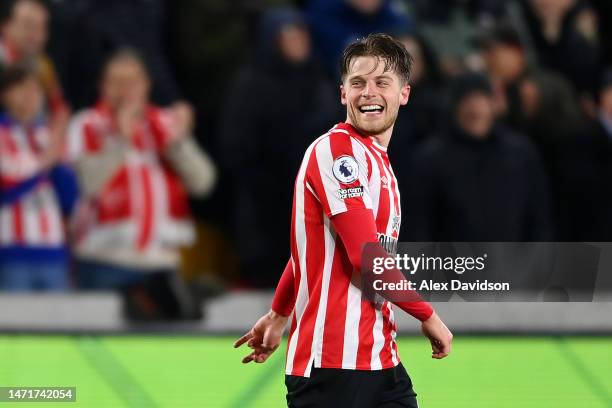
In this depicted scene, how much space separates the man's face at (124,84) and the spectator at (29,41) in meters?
0.27

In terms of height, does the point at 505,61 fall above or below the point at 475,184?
above

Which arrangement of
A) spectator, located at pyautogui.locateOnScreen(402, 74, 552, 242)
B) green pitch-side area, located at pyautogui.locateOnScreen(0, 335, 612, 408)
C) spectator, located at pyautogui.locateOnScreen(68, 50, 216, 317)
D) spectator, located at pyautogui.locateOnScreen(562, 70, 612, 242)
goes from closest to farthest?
green pitch-side area, located at pyautogui.locateOnScreen(0, 335, 612, 408) < spectator, located at pyautogui.locateOnScreen(402, 74, 552, 242) < spectator, located at pyautogui.locateOnScreen(68, 50, 216, 317) < spectator, located at pyautogui.locateOnScreen(562, 70, 612, 242)

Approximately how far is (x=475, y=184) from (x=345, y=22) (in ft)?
5.08

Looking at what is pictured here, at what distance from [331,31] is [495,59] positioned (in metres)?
1.03

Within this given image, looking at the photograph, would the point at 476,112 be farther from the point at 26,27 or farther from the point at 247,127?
the point at 26,27

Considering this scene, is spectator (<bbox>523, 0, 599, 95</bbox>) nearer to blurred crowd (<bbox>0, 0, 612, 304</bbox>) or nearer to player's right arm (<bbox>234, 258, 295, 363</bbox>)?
blurred crowd (<bbox>0, 0, 612, 304</bbox>)

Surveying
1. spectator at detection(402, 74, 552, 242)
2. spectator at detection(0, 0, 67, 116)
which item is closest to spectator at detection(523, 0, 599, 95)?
spectator at detection(402, 74, 552, 242)

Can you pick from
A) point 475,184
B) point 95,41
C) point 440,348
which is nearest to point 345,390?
point 440,348

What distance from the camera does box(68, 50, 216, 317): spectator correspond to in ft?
21.9

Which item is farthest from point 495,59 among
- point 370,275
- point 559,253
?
point 370,275

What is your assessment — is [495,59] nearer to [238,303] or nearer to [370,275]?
[238,303]

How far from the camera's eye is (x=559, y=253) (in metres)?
4.21

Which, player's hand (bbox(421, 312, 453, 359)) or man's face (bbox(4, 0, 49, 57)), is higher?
man's face (bbox(4, 0, 49, 57))

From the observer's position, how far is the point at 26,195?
6.57 m
